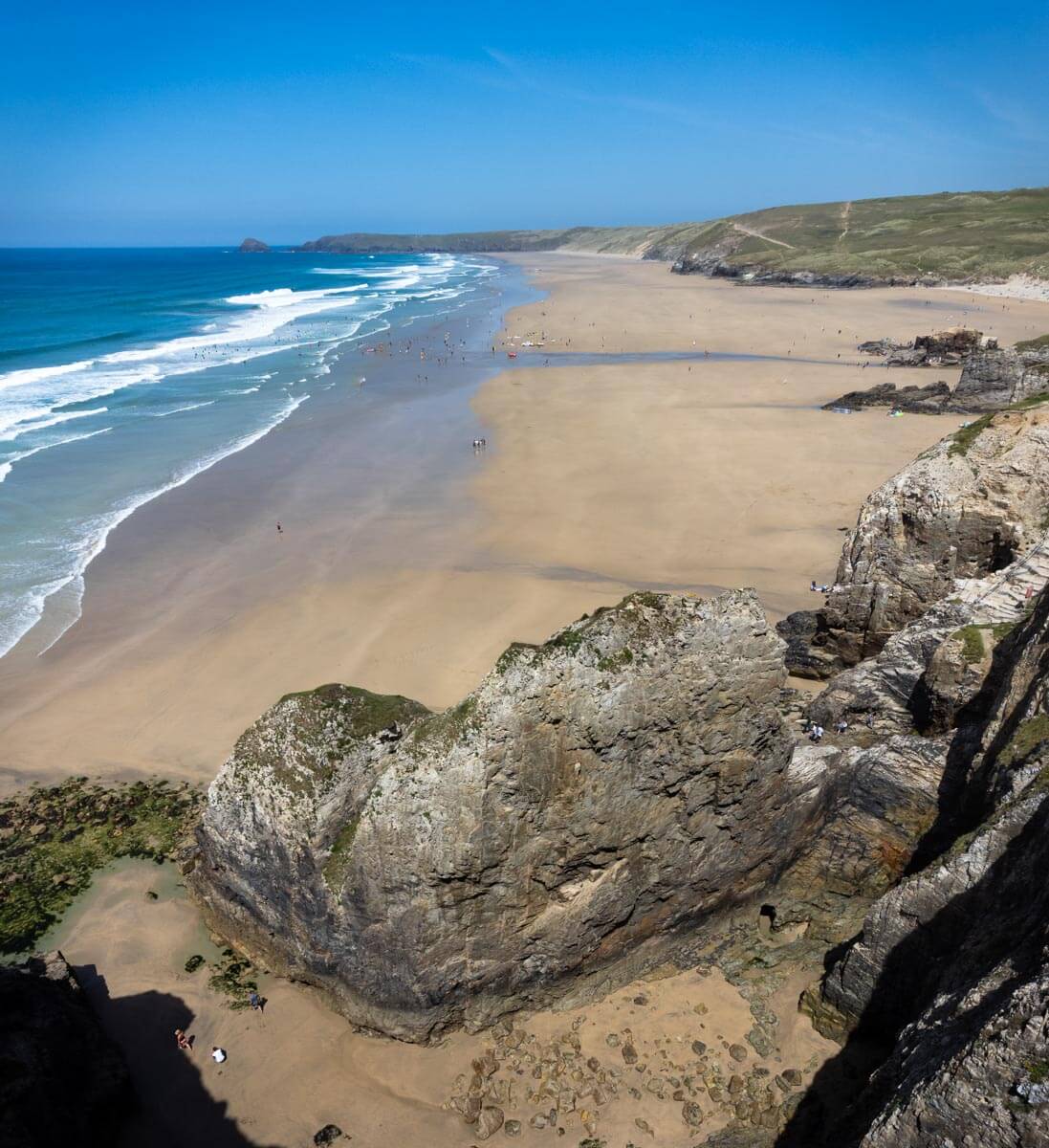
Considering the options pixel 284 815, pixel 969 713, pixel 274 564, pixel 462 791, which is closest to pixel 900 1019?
pixel 969 713

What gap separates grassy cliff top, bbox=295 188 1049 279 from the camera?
107438mm

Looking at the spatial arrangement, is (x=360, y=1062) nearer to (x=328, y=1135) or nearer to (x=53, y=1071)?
(x=328, y=1135)

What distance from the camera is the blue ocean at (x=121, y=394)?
28516 mm

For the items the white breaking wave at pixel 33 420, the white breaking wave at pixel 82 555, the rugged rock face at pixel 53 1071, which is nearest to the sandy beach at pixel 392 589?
the white breaking wave at pixel 82 555

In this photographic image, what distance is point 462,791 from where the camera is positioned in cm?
950

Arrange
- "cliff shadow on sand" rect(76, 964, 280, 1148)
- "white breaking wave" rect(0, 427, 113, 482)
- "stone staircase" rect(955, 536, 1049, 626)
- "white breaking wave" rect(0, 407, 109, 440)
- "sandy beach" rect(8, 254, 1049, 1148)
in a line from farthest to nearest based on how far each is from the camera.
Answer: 1. "white breaking wave" rect(0, 407, 109, 440)
2. "white breaking wave" rect(0, 427, 113, 482)
3. "stone staircase" rect(955, 536, 1049, 626)
4. "sandy beach" rect(8, 254, 1049, 1148)
5. "cliff shadow on sand" rect(76, 964, 280, 1148)

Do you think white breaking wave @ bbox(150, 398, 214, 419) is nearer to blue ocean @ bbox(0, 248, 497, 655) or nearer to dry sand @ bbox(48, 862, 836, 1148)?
blue ocean @ bbox(0, 248, 497, 655)

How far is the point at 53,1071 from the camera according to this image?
9.64m

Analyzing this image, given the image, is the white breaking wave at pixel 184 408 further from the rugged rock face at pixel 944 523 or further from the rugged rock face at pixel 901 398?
the rugged rock face at pixel 944 523

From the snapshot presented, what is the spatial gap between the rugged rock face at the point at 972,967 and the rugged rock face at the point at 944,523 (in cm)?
389

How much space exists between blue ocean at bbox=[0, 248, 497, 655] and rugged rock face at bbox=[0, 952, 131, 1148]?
14.2m

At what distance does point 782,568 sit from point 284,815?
1847 cm

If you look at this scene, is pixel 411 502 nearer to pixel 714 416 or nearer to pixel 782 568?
pixel 782 568

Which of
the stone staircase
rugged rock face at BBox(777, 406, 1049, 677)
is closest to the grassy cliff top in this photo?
rugged rock face at BBox(777, 406, 1049, 677)
